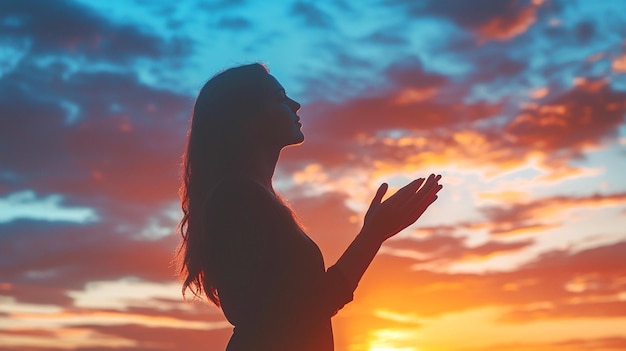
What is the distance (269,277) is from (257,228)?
35 centimetres

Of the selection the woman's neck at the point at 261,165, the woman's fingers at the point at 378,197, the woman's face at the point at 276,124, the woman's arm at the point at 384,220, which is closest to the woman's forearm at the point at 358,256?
the woman's arm at the point at 384,220

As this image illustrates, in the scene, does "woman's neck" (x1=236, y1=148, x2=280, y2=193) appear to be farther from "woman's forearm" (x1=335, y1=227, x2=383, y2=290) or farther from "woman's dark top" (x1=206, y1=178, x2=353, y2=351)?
"woman's forearm" (x1=335, y1=227, x2=383, y2=290)

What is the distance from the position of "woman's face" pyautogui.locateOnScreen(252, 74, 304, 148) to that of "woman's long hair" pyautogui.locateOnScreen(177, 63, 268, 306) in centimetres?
7

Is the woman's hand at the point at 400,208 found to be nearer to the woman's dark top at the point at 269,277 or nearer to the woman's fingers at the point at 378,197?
the woman's fingers at the point at 378,197

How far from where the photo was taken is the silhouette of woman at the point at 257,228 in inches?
212

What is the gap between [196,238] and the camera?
6031 millimetres

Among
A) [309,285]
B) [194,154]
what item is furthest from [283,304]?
[194,154]

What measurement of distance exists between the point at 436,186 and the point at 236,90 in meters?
1.75

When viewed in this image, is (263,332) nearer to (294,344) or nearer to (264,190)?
(294,344)

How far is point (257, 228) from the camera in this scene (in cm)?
552

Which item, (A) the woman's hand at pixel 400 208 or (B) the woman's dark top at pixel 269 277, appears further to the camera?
(A) the woman's hand at pixel 400 208

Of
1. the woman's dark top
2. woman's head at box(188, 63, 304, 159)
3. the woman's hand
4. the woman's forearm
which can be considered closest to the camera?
the woman's dark top

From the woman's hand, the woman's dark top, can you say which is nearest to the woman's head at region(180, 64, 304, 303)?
the woman's dark top

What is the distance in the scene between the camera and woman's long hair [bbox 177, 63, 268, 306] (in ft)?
20.0
